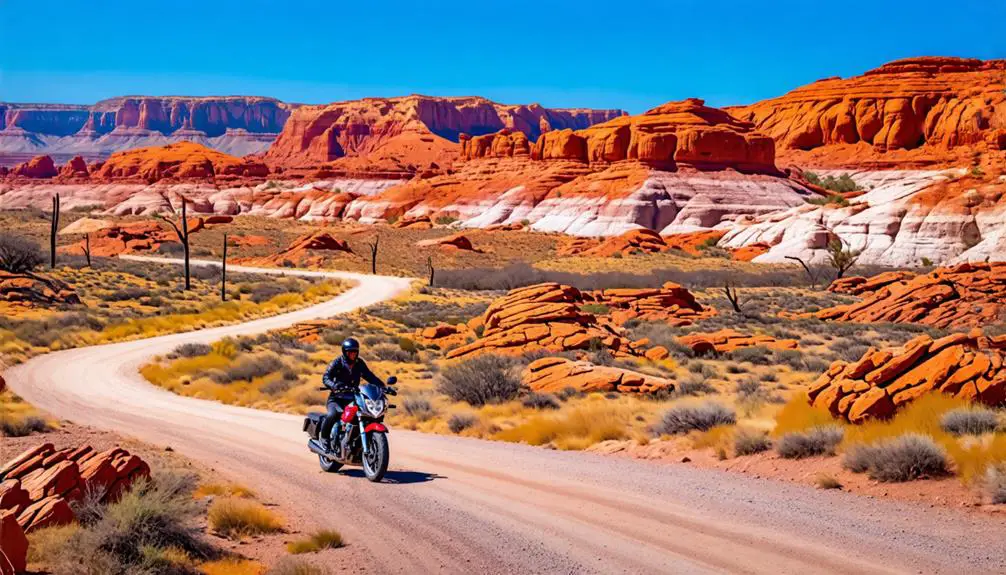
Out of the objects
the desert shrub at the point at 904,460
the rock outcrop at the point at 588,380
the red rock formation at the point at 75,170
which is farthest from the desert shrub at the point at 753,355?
the red rock formation at the point at 75,170

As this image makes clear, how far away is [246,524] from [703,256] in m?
76.5

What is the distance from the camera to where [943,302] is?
126 feet

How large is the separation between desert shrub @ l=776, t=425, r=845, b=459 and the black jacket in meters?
5.19

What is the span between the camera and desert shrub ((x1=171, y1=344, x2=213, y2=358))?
26.3 m

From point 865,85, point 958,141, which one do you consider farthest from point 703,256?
point 865,85

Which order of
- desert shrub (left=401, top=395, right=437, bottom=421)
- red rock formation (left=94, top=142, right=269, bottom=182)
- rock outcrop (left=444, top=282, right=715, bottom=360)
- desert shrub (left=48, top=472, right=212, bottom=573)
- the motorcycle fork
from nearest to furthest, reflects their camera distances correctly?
1. desert shrub (left=48, top=472, right=212, bottom=573)
2. the motorcycle fork
3. desert shrub (left=401, top=395, right=437, bottom=421)
4. rock outcrop (left=444, top=282, right=715, bottom=360)
5. red rock formation (left=94, top=142, right=269, bottom=182)

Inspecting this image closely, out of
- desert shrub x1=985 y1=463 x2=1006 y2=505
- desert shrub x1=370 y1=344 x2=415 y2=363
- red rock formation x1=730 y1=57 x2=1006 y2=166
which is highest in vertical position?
red rock formation x1=730 y1=57 x2=1006 y2=166

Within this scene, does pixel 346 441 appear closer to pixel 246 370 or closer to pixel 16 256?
pixel 246 370

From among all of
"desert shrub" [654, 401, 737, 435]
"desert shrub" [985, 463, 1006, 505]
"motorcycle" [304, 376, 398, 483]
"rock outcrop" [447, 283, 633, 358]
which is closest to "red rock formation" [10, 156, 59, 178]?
"rock outcrop" [447, 283, 633, 358]

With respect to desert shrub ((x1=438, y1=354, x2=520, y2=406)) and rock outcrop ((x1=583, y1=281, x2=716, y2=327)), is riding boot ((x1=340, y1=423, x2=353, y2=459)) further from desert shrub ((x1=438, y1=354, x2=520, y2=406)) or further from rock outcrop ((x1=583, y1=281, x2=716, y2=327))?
rock outcrop ((x1=583, y1=281, x2=716, y2=327))

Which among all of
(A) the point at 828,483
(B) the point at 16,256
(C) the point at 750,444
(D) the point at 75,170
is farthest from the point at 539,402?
(D) the point at 75,170

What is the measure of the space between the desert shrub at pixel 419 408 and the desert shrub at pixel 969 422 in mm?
8993

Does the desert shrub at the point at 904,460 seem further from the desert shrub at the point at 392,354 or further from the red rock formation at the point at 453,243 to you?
the red rock formation at the point at 453,243

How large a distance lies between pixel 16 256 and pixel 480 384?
3408 centimetres
